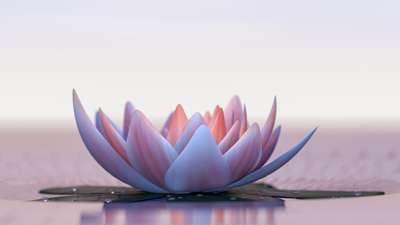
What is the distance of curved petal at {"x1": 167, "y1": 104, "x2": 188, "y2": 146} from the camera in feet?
19.8

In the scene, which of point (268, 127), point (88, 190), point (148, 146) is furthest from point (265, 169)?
point (88, 190)

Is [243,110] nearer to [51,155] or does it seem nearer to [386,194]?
[386,194]

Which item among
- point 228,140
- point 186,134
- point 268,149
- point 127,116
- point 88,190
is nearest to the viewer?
point 186,134

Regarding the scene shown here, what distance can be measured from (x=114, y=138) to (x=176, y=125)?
427 mm

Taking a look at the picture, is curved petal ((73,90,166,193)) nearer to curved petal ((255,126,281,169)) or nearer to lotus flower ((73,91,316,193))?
lotus flower ((73,91,316,193))

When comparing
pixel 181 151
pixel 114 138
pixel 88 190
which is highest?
pixel 114 138

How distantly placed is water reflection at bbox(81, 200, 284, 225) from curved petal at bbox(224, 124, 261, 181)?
247 mm

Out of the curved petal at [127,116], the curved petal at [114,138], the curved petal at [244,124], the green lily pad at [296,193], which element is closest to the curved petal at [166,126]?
the curved petal at [127,116]

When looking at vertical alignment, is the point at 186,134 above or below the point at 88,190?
above

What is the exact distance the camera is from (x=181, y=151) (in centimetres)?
577

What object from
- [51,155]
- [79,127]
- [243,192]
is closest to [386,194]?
[243,192]

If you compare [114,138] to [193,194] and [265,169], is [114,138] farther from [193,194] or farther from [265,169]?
[265,169]

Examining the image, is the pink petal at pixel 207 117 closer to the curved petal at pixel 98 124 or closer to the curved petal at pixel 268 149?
the curved petal at pixel 268 149

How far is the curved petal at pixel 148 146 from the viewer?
5648 mm
